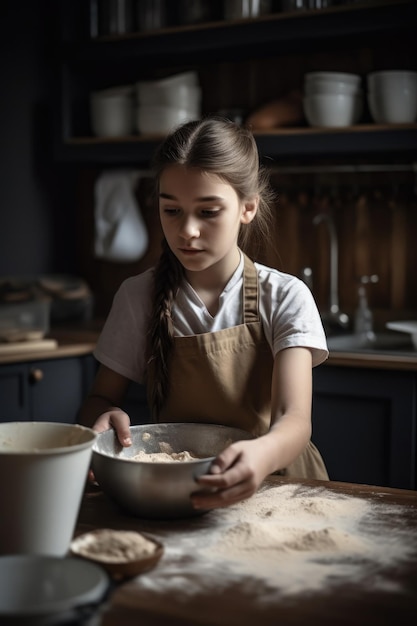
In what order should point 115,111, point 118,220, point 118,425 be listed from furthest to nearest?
point 118,220, point 115,111, point 118,425

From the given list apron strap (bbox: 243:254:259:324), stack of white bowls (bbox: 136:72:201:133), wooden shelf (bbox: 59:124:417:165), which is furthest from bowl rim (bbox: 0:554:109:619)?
stack of white bowls (bbox: 136:72:201:133)

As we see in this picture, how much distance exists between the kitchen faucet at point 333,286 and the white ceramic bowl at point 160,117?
585 mm

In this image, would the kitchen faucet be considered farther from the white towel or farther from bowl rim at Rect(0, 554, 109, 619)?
bowl rim at Rect(0, 554, 109, 619)

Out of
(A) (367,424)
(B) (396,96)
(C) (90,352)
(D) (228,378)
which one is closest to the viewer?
(D) (228,378)

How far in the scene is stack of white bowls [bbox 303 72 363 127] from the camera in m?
2.62

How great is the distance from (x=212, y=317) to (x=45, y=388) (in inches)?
48.6

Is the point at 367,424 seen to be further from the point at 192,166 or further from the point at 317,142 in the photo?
the point at 192,166

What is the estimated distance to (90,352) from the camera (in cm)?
277

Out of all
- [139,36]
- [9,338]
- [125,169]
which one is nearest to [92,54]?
[139,36]

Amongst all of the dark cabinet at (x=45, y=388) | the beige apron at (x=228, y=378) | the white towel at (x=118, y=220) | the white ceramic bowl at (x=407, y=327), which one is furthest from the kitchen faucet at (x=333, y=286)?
the beige apron at (x=228, y=378)

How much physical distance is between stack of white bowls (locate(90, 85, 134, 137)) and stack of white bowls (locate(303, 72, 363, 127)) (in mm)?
712

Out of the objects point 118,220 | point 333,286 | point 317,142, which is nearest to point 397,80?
point 317,142

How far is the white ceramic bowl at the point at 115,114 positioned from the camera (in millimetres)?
3033

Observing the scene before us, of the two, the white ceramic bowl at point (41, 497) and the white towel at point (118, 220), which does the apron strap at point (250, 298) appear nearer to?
the white ceramic bowl at point (41, 497)
